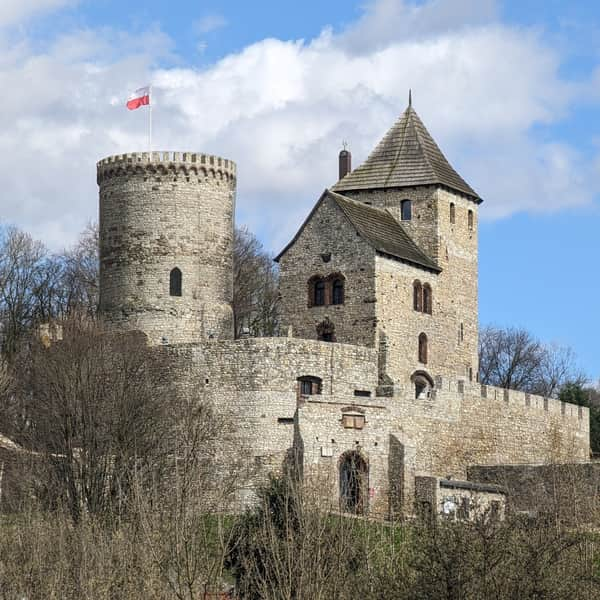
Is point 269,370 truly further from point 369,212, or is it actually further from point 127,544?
point 127,544

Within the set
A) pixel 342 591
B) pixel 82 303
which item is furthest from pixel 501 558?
pixel 82 303

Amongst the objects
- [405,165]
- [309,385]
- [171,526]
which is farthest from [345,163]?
[171,526]

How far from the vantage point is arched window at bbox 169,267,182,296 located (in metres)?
57.8

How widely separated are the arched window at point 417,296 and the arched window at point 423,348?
89cm

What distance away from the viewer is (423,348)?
55.8 meters

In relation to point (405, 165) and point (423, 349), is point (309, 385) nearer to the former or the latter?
point (423, 349)

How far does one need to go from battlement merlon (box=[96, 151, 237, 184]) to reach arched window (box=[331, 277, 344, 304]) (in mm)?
7508

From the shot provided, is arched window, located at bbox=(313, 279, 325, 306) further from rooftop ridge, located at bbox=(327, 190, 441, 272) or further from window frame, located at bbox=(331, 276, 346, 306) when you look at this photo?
rooftop ridge, located at bbox=(327, 190, 441, 272)

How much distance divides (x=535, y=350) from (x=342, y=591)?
5813cm

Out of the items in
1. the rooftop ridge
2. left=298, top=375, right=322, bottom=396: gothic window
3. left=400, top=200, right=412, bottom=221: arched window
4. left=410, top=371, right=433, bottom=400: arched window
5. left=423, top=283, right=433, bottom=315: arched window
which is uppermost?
left=400, top=200, right=412, bottom=221: arched window

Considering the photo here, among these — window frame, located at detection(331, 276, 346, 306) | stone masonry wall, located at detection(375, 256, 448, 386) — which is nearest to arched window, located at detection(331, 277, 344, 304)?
window frame, located at detection(331, 276, 346, 306)

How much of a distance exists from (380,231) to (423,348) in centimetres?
405

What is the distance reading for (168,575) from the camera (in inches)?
1164

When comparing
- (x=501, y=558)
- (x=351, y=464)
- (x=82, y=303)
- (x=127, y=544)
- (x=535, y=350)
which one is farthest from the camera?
(x=535, y=350)
